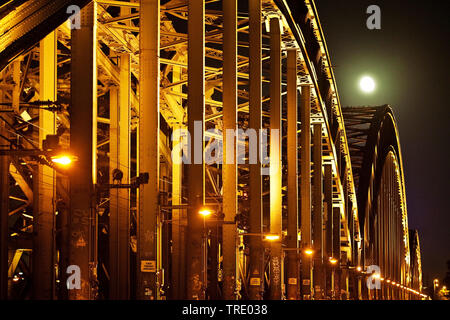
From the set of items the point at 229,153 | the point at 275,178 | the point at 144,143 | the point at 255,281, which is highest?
the point at 275,178

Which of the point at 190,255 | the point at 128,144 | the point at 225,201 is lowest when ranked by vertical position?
the point at 190,255

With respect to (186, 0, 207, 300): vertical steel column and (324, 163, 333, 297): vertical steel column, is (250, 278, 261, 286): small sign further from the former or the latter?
(324, 163, 333, 297): vertical steel column

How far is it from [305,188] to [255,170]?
1535 cm

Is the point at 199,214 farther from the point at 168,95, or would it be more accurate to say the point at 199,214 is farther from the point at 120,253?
the point at 168,95

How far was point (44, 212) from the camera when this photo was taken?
2639cm

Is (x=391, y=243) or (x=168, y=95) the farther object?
(x=391, y=243)

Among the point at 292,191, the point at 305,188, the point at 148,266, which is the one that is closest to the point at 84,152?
the point at 148,266

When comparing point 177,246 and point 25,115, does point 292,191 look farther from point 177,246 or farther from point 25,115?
point 25,115

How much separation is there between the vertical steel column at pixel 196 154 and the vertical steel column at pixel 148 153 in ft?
7.44

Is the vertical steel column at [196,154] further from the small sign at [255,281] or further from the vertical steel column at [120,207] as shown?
the small sign at [255,281]

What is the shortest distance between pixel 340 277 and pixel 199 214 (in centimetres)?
4745

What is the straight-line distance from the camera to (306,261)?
156 ft

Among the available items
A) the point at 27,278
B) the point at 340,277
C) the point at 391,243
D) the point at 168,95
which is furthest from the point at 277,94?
the point at 391,243

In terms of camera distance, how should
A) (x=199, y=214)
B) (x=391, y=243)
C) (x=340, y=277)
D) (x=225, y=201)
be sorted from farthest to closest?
(x=391, y=243), (x=340, y=277), (x=225, y=201), (x=199, y=214)
